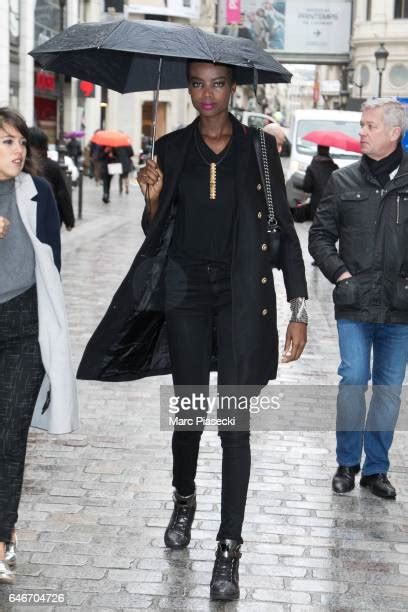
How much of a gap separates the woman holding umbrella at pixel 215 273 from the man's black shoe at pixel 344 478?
1.33 metres

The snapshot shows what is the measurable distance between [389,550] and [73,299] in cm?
722

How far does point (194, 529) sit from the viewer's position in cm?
492

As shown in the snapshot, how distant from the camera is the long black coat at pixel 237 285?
423 cm

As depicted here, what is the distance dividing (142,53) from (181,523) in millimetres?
1992

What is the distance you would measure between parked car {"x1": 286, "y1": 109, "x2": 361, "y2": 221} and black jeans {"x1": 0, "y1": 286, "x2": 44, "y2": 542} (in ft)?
62.1

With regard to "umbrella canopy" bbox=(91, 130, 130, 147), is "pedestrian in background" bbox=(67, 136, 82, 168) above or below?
below

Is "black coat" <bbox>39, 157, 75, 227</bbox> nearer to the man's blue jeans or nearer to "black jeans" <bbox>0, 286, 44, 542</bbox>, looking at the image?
the man's blue jeans

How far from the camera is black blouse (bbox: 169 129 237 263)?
4250mm

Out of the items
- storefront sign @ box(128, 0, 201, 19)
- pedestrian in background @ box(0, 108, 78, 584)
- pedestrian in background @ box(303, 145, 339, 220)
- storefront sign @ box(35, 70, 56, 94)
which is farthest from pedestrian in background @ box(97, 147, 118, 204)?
storefront sign @ box(128, 0, 201, 19)

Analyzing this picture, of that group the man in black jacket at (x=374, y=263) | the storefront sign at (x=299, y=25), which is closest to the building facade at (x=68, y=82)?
the storefront sign at (x=299, y=25)

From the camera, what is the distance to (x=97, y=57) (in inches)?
186

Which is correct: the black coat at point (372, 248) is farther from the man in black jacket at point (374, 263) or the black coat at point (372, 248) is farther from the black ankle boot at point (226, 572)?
the black ankle boot at point (226, 572)

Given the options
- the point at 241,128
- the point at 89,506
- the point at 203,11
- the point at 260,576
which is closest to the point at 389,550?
the point at 260,576

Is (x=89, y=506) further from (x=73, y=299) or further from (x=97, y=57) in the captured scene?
(x=73, y=299)
